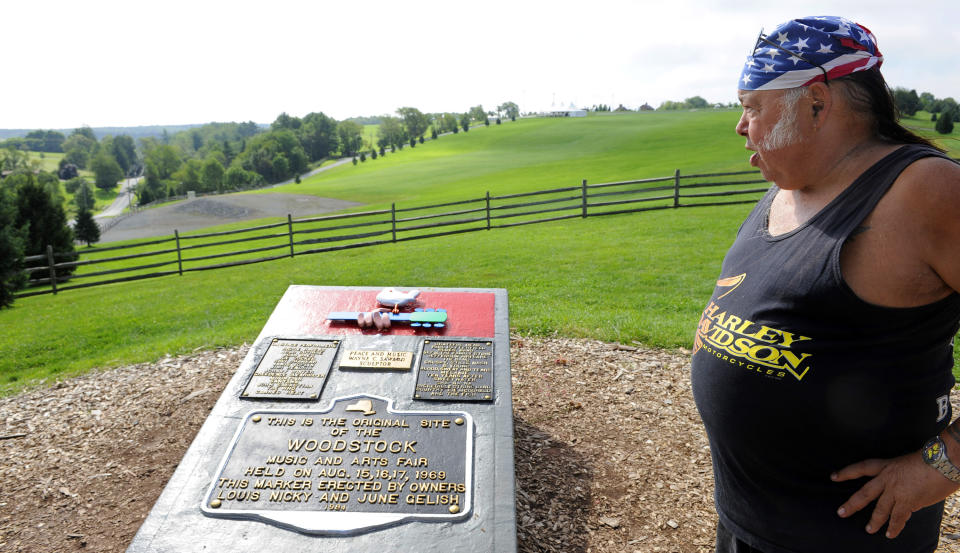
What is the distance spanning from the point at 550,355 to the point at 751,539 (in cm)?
434

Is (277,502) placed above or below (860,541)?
below

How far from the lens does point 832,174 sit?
2043mm

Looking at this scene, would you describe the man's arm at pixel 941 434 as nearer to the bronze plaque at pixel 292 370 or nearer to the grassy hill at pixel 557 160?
the bronze plaque at pixel 292 370

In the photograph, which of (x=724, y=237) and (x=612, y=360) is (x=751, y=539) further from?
(x=724, y=237)

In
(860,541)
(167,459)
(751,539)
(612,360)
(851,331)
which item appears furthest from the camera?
(612,360)

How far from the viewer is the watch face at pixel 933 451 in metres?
1.86

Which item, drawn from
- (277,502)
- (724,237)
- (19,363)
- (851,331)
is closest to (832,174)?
(851,331)

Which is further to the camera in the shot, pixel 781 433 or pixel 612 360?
pixel 612 360

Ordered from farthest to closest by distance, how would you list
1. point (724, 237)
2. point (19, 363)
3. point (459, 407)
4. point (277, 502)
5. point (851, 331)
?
point (724, 237) < point (19, 363) < point (459, 407) < point (277, 502) < point (851, 331)

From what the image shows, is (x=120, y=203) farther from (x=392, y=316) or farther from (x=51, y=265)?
(x=392, y=316)

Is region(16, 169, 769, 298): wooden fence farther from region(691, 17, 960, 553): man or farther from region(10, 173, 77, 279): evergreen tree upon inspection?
region(691, 17, 960, 553): man

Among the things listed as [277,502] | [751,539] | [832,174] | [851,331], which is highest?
[832,174]

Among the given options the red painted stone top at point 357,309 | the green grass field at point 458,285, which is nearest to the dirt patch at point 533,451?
the green grass field at point 458,285

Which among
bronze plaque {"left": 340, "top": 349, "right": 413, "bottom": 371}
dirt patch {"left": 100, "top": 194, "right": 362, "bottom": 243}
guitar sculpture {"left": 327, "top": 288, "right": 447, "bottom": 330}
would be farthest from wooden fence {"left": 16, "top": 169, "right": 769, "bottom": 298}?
dirt patch {"left": 100, "top": 194, "right": 362, "bottom": 243}
